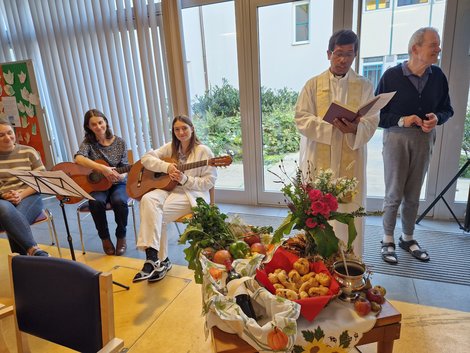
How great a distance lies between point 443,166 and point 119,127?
131 inches

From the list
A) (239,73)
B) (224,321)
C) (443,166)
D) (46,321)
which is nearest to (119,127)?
(239,73)

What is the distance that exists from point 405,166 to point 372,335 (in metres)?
1.42

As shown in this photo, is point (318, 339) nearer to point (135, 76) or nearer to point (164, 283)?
point (164, 283)

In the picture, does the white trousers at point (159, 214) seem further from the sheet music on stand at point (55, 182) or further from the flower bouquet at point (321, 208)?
the flower bouquet at point (321, 208)

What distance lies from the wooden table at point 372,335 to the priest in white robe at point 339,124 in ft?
2.62

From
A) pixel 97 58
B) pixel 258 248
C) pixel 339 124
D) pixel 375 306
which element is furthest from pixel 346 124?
pixel 97 58

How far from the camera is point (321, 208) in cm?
108

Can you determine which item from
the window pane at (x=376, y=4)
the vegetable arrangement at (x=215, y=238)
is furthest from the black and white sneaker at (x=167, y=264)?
the window pane at (x=376, y=4)

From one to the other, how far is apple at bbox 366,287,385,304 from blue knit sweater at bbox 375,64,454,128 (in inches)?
54.4

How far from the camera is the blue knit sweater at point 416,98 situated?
2029 mm

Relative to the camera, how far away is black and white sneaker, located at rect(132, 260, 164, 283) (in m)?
2.12

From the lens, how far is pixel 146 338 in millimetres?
1667

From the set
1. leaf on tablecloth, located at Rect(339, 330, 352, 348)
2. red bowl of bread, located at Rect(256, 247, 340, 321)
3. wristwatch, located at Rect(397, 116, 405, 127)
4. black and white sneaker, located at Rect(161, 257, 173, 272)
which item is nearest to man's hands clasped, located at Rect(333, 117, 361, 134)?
wristwatch, located at Rect(397, 116, 405, 127)

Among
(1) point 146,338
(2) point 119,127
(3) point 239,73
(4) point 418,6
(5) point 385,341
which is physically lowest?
(1) point 146,338
